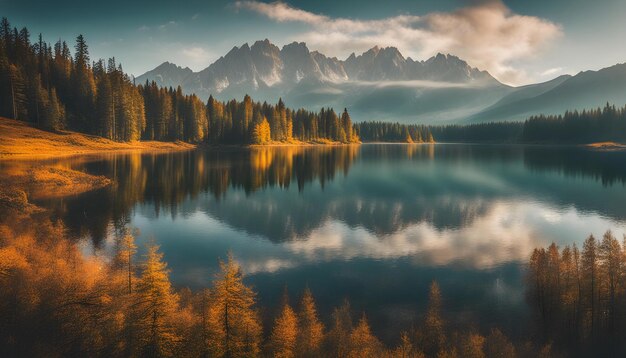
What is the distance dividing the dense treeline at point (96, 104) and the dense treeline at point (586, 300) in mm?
140477

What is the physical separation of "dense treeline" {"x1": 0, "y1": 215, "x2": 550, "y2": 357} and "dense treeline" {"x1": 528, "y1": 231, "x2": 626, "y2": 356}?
3.25m

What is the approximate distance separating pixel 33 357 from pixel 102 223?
88.9ft

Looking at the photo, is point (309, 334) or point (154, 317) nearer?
point (154, 317)

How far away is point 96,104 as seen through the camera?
138 m

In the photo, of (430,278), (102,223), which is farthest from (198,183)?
(430,278)

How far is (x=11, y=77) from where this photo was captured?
117 m

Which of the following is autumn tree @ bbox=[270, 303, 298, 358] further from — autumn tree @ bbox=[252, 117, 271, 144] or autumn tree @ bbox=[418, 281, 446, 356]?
autumn tree @ bbox=[252, 117, 271, 144]

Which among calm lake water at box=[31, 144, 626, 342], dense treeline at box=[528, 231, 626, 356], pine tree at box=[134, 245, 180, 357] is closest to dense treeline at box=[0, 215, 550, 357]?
pine tree at box=[134, 245, 180, 357]

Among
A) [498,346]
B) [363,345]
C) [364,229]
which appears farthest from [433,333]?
[364,229]

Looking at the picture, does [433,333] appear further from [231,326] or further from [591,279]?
[591,279]

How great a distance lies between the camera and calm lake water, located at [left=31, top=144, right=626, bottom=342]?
25047 millimetres

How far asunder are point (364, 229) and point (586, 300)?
23028mm

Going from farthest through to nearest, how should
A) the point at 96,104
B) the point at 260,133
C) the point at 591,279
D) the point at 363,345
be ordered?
the point at 260,133
the point at 96,104
the point at 591,279
the point at 363,345

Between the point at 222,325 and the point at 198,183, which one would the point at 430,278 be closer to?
the point at 222,325
